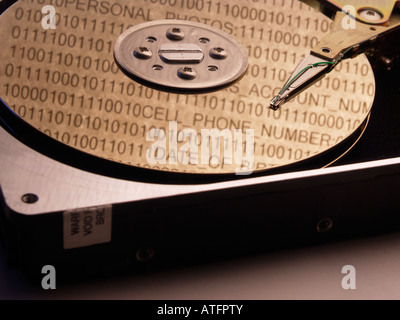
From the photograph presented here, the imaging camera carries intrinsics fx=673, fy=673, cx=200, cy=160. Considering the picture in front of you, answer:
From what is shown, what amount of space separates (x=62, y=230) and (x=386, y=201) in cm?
46

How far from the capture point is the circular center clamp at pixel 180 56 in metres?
1.05

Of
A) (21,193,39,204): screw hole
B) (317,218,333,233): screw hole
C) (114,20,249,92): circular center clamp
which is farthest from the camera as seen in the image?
(114,20,249,92): circular center clamp

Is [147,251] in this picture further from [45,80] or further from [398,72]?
[398,72]

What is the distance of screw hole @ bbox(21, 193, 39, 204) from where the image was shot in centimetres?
79

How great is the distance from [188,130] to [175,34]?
253 millimetres

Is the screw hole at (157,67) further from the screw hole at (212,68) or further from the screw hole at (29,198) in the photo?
the screw hole at (29,198)

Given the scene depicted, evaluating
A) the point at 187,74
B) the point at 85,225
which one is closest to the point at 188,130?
the point at 187,74

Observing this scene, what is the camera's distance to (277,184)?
857 millimetres

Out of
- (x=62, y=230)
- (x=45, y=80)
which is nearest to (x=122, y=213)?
(x=62, y=230)

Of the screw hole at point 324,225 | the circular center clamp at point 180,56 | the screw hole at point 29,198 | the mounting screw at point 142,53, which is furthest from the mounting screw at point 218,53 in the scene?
the screw hole at point 29,198

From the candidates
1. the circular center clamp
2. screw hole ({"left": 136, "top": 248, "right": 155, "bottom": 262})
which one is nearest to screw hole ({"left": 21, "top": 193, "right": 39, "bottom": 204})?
screw hole ({"left": 136, "top": 248, "right": 155, "bottom": 262})

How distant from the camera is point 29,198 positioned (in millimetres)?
790

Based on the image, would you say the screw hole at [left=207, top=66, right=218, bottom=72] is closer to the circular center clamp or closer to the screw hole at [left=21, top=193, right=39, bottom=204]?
the circular center clamp

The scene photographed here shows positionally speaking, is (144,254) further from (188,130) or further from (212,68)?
(212,68)
